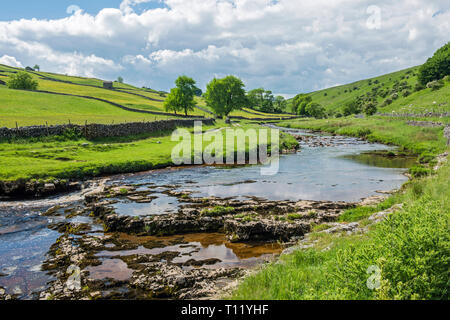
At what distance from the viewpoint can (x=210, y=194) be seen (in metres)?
22.0

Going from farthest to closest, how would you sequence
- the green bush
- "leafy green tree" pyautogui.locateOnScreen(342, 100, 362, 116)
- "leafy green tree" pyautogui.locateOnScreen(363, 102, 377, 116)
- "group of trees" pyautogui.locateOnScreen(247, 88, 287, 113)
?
"group of trees" pyautogui.locateOnScreen(247, 88, 287, 113), "leafy green tree" pyautogui.locateOnScreen(342, 100, 362, 116), "leafy green tree" pyautogui.locateOnScreen(363, 102, 377, 116), the green bush

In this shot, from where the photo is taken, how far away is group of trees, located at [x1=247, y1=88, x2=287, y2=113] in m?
167

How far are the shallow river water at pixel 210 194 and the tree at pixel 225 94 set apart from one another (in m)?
53.1

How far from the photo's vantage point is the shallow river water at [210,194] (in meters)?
11.8

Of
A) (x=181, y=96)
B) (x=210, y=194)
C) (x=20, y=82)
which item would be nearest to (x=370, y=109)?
(x=181, y=96)

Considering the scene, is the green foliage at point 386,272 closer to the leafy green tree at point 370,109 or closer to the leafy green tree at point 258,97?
the leafy green tree at point 370,109

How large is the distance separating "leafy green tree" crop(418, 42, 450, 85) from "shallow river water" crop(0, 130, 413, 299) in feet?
244

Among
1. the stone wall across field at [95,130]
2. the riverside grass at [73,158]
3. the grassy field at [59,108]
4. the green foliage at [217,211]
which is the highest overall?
the grassy field at [59,108]

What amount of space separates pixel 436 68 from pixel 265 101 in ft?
285

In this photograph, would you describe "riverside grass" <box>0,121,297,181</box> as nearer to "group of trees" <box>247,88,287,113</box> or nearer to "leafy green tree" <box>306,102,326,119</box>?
"leafy green tree" <box>306,102,326,119</box>

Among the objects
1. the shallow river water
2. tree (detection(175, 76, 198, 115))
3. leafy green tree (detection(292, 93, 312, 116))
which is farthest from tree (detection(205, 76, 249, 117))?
leafy green tree (detection(292, 93, 312, 116))

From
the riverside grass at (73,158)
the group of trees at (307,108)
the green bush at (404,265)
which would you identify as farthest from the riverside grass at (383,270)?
the group of trees at (307,108)

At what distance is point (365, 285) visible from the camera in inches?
245

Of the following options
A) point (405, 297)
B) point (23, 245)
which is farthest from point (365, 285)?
point (23, 245)
